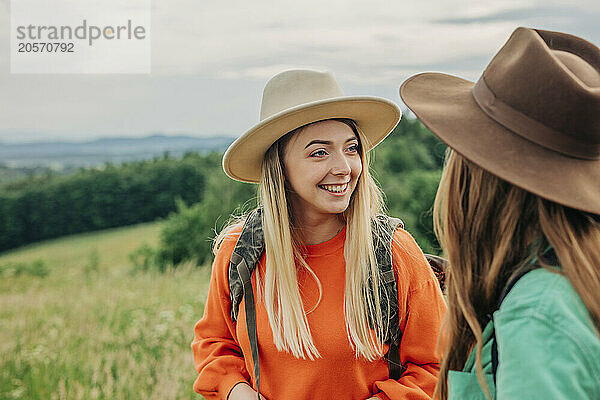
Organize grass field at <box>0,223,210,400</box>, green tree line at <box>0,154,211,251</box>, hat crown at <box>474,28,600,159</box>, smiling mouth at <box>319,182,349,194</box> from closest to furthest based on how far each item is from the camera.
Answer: hat crown at <box>474,28,600,159</box>, smiling mouth at <box>319,182,349,194</box>, grass field at <box>0,223,210,400</box>, green tree line at <box>0,154,211,251</box>

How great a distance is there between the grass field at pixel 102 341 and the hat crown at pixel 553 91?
3.49 meters

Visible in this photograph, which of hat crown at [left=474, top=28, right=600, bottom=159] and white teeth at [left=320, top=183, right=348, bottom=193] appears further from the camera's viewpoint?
white teeth at [left=320, top=183, right=348, bottom=193]

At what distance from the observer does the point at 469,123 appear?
5.06 ft

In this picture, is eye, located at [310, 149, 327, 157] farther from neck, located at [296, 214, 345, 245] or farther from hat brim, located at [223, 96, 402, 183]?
neck, located at [296, 214, 345, 245]

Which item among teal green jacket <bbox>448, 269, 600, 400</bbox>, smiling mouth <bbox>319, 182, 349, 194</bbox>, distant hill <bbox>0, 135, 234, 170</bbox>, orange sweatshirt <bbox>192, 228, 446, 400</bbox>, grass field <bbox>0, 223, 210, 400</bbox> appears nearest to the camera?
teal green jacket <bbox>448, 269, 600, 400</bbox>

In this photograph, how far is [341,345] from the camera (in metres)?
2.42

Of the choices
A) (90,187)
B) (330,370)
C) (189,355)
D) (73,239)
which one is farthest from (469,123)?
(90,187)

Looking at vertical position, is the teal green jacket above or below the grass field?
above

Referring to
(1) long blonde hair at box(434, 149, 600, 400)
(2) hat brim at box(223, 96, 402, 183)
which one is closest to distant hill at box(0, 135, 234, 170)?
(2) hat brim at box(223, 96, 402, 183)

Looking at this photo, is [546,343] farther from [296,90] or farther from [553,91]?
[296,90]

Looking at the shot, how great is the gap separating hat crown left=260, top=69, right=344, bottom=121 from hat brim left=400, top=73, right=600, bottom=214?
103cm

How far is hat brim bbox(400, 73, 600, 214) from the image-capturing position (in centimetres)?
138

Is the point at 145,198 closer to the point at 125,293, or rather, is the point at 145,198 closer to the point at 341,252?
the point at 125,293

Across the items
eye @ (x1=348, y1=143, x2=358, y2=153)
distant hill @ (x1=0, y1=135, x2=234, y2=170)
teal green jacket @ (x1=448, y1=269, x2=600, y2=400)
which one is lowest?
distant hill @ (x1=0, y1=135, x2=234, y2=170)
